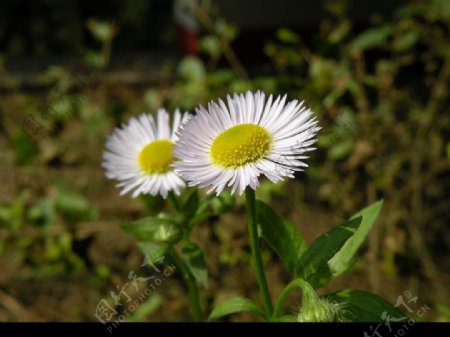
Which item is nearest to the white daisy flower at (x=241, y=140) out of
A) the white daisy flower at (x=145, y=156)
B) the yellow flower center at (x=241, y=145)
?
the yellow flower center at (x=241, y=145)

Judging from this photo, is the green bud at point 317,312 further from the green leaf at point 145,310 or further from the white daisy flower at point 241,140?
the green leaf at point 145,310

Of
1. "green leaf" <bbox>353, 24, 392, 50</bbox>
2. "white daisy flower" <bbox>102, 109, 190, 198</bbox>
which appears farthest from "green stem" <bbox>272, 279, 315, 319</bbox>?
"green leaf" <bbox>353, 24, 392, 50</bbox>

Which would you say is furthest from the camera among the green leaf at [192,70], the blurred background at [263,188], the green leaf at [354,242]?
the green leaf at [192,70]

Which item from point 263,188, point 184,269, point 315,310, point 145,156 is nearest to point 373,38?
point 263,188

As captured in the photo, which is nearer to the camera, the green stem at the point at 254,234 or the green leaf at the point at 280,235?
the green stem at the point at 254,234

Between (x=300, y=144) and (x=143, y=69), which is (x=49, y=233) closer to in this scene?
(x=300, y=144)

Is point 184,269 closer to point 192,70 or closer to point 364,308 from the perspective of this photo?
point 364,308

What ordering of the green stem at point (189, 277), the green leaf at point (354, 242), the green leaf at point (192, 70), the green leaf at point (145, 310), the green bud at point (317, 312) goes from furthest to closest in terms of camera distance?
the green leaf at point (192, 70)
the green leaf at point (145, 310)
the green stem at point (189, 277)
the green leaf at point (354, 242)
the green bud at point (317, 312)

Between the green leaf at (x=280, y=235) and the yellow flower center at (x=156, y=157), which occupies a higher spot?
the yellow flower center at (x=156, y=157)

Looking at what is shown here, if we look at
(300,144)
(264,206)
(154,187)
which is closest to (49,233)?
(154,187)
